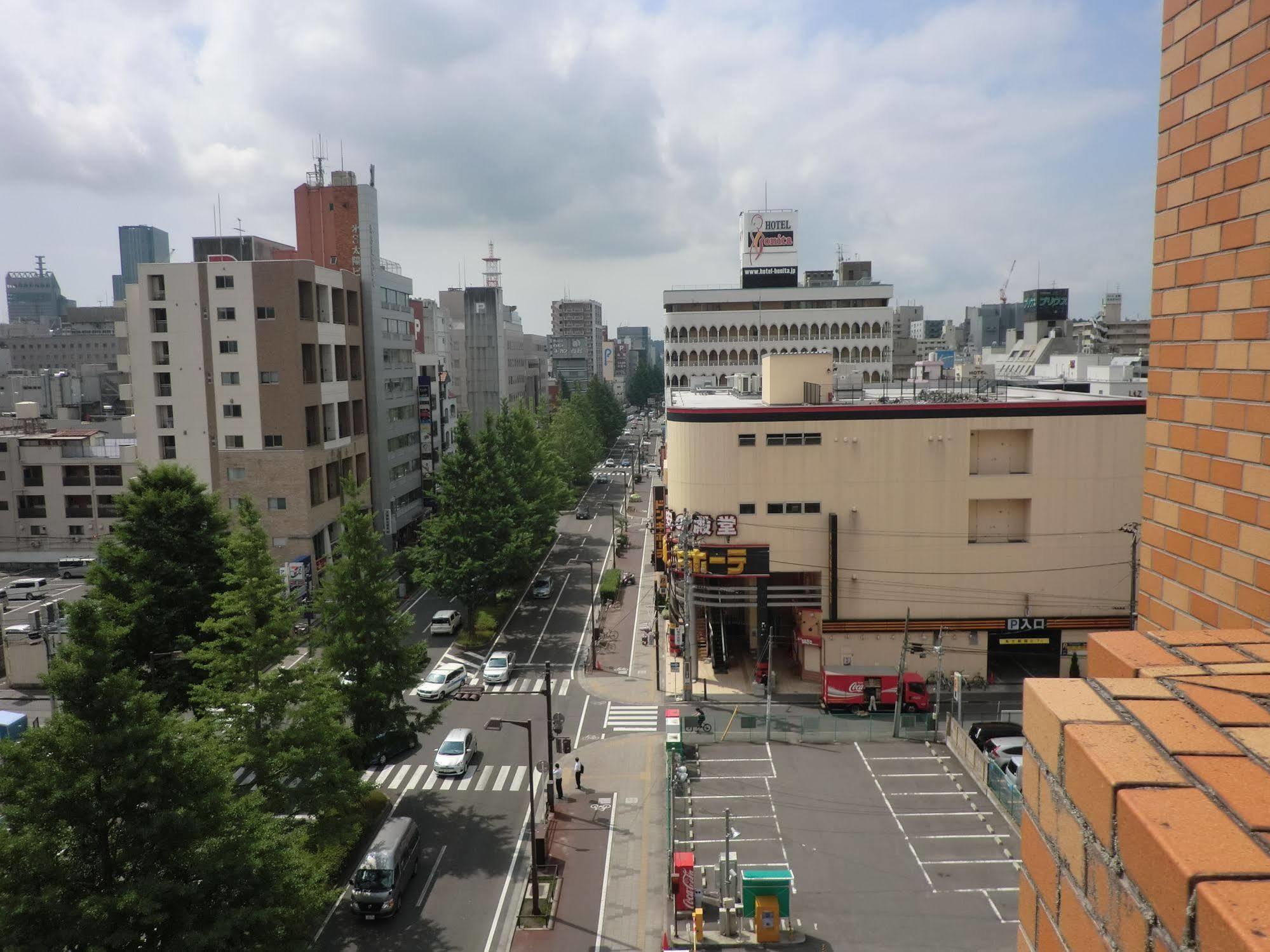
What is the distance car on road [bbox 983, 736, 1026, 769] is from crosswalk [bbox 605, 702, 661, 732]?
551 inches

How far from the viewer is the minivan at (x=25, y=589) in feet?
211

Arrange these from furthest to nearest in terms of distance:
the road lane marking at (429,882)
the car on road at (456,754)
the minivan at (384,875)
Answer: the car on road at (456,754)
the road lane marking at (429,882)
the minivan at (384,875)

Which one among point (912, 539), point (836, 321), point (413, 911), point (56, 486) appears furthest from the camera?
point (836, 321)

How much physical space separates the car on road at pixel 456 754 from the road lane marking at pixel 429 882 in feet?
17.7

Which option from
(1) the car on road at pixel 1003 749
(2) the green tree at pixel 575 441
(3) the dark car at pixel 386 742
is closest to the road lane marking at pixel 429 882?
(3) the dark car at pixel 386 742

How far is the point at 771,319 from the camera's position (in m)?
85.8

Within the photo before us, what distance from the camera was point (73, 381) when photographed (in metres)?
111

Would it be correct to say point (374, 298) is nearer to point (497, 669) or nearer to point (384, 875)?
point (497, 669)

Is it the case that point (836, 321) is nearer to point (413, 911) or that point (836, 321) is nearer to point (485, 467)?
point (485, 467)

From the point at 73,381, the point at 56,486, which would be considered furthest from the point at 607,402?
the point at 56,486

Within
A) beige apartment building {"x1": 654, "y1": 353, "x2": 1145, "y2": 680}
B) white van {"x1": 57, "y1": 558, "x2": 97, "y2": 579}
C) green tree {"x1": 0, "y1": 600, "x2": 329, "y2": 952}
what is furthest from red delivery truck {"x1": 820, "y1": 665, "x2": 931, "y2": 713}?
white van {"x1": 57, "y1": 558, "x2": 97, "y2": 579}

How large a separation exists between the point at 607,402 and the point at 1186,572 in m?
139

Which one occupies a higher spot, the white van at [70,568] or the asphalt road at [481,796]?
the white van at [70,568]

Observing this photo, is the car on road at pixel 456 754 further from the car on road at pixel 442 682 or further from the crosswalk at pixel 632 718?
the crosswalk at pixel 632 718
